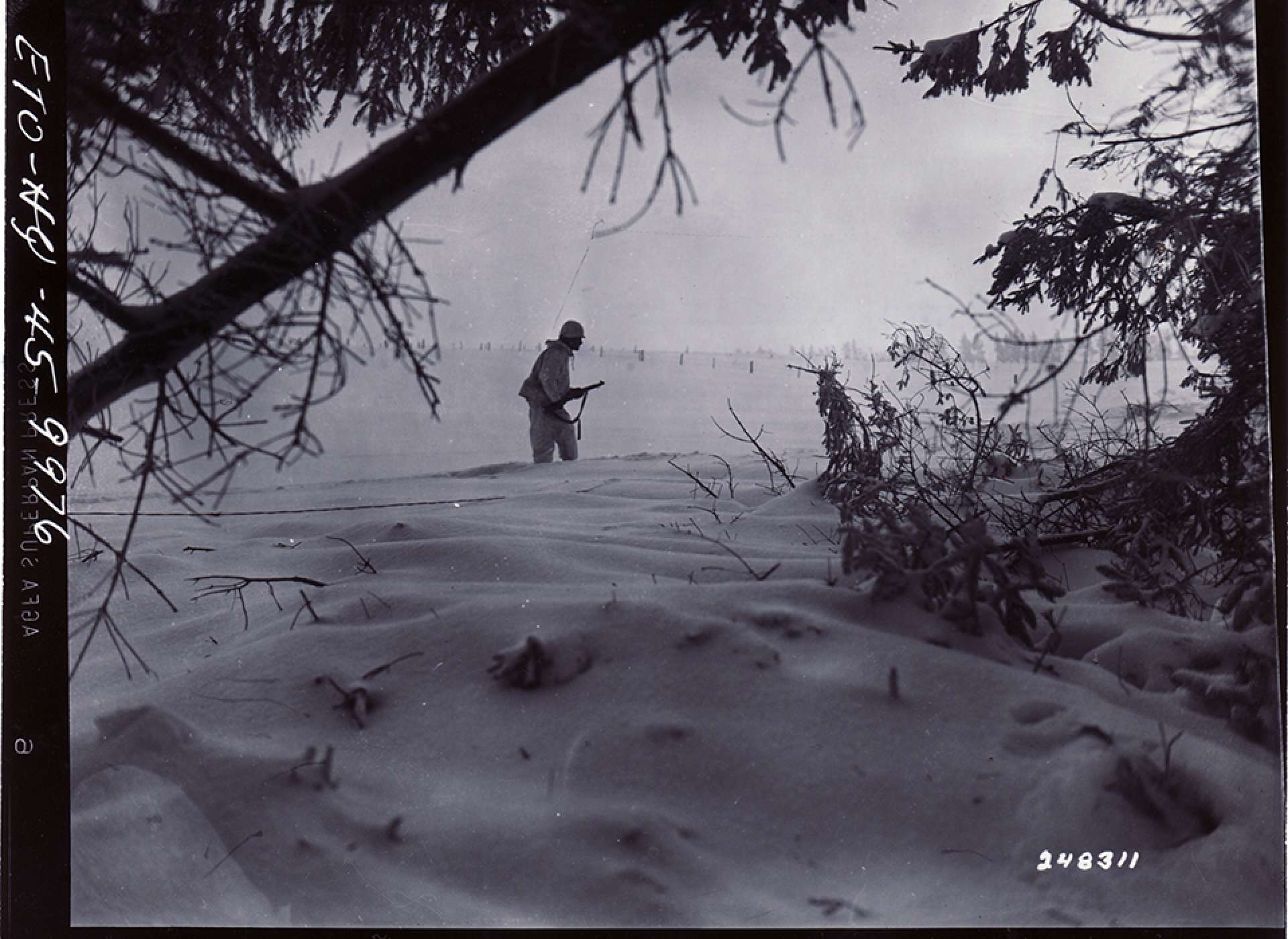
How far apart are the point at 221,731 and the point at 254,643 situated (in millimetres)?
149

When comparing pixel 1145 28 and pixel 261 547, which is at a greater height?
pixel 1145 28

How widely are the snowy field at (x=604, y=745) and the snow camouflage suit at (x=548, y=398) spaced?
0.04m

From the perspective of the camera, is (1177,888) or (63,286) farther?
(63,286)

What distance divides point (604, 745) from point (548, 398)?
2.11ft

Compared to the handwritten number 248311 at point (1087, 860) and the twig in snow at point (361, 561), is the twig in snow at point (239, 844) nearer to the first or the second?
the twig in snow at point (361, 561)

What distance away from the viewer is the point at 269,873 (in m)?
1.22

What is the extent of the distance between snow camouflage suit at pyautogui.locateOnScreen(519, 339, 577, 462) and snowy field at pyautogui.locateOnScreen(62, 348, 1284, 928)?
0.15 ft

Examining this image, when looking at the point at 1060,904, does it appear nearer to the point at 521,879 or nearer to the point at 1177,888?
the point at 1177,888

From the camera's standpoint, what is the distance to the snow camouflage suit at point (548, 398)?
4.91 ft

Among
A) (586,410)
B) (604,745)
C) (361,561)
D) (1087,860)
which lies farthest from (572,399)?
(1087,860)

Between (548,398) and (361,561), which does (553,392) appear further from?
(361,561)

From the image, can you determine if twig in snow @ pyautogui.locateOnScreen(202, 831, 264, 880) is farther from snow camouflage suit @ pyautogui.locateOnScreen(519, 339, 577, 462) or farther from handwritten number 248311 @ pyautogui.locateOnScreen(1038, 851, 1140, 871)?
handwritten number 248311 @ pyautogui.locateOnScreen(1038, 851, 1140, 871)

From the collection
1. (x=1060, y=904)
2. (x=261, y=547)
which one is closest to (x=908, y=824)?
(x=1060, y=904)

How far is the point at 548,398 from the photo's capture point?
153cm
